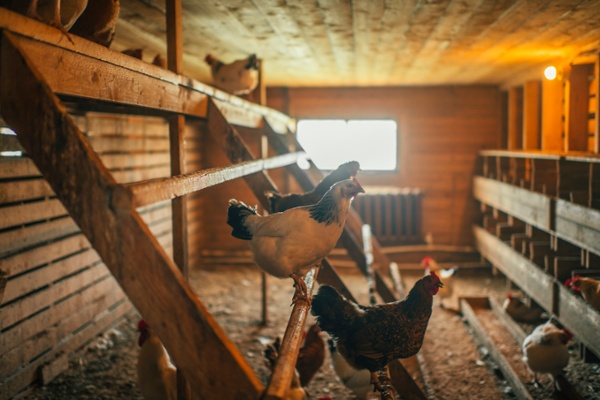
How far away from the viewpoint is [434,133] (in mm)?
7895

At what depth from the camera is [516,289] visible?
6176mm

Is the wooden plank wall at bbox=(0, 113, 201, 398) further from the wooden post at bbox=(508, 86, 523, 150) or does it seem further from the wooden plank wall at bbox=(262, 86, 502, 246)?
the wooden post at bbox=(508, 86, 523, 150)

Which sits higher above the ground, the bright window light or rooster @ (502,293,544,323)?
the bright window light

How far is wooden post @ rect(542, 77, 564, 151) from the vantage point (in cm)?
521

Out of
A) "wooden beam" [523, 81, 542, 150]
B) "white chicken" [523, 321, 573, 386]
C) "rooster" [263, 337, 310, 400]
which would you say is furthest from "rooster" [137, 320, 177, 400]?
"wooden beam" [523, 81, 542, 150]

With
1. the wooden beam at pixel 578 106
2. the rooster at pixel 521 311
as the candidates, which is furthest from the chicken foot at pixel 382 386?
the wooden beam at pixel 578 106

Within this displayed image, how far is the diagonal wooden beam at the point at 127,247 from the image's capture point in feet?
4.03

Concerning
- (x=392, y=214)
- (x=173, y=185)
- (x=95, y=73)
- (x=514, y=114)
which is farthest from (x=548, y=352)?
(x=392, y=214)

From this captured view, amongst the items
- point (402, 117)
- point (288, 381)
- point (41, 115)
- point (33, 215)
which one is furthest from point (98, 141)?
point (402, 117)

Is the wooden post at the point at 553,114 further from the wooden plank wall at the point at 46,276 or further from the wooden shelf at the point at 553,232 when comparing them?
the wooden plank wall at the point at 46,276

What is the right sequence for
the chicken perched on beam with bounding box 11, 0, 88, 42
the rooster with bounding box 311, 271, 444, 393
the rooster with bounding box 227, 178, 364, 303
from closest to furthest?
1. the chicken perched on beam with bounding box 11, 0, 88, 42
2. the rooster with bounding box 227, 178, 364, 303
3. the rooster with bounding box 311, 271, 444, 393

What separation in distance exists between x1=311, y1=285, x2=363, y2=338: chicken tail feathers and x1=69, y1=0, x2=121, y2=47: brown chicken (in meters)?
1.54

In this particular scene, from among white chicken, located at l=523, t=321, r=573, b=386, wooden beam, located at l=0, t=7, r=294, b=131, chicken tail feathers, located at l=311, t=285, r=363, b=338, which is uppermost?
wooden beam, located at l=0, t=7, r=294, b=131

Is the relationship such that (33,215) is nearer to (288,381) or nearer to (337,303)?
(337,303)
